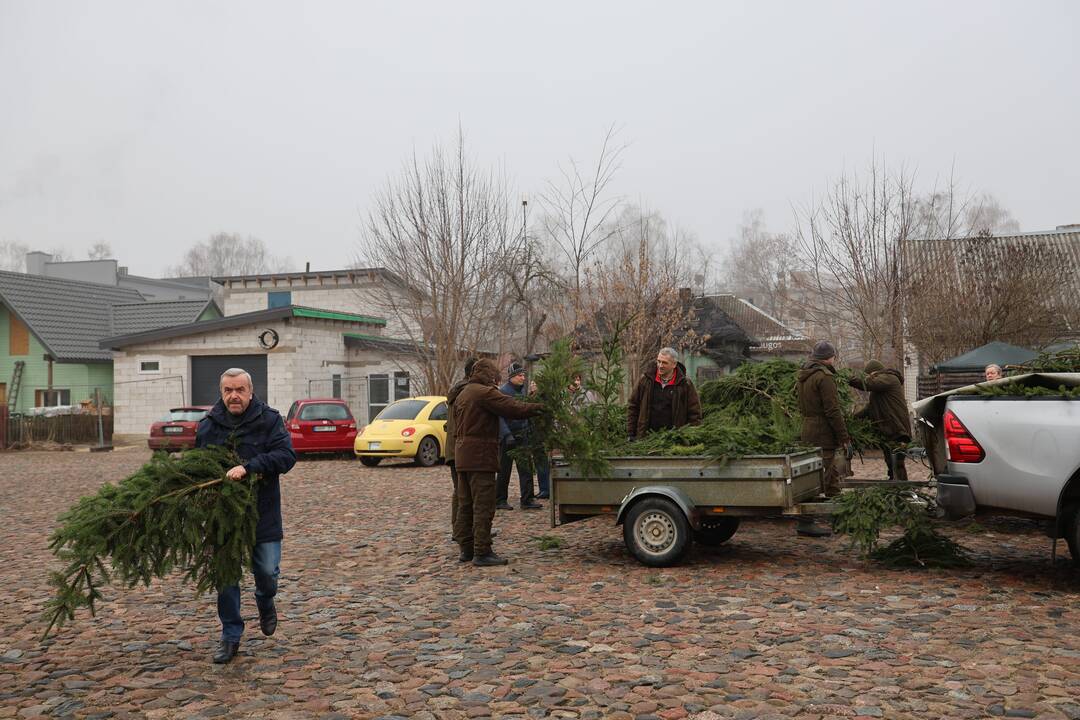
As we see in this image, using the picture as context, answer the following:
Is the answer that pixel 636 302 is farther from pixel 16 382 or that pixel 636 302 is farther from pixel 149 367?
pixel 16 382

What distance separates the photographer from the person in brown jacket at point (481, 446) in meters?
9.20

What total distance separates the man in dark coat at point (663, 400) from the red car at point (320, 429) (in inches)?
609

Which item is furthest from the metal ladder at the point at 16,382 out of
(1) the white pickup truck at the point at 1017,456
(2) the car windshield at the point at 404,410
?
(1) the white pickup truck at the point at 1017,456

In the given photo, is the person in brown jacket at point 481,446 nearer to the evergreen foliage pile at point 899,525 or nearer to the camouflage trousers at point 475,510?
the camouflage trousers at point 475,510

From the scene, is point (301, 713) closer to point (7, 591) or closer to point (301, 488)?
point (7, 591)

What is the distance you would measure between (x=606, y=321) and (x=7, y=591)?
64.1 ft

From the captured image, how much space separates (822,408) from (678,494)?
2.28 metres

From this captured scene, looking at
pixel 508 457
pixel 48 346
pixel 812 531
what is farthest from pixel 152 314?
pixel 812 531

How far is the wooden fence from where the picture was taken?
107 ft

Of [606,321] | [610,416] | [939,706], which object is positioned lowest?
[939,706]

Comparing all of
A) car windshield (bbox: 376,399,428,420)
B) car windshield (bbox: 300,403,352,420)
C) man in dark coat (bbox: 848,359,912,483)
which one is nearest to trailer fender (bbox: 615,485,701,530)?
man in dark coat (bbox: 848,359,912,483)

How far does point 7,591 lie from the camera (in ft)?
28.0

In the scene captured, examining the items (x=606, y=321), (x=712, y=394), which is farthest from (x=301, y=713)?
(x=606, y=321)

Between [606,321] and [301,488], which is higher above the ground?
[606,321]
